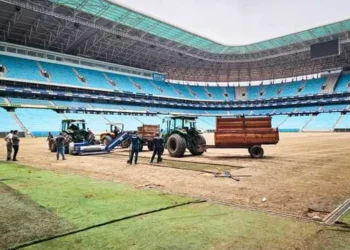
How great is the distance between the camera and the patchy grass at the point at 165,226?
4027 mm

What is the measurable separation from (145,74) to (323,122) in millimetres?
41894

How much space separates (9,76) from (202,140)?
43753mm

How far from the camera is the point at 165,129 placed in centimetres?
1767

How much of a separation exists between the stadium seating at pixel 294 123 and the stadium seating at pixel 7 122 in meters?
52.3

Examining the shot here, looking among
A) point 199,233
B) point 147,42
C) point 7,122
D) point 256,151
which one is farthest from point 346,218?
point 147,42

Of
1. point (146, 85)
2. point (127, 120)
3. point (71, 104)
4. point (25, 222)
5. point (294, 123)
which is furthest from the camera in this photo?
point (146, 85)

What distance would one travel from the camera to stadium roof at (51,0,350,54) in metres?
39.1

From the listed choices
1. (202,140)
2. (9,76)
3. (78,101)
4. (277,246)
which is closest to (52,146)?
(202,140)

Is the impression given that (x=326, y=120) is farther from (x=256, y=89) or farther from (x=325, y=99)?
(x=256, y=89)

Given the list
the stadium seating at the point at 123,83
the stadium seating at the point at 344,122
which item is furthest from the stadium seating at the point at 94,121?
the stadium seating at the point at 344,122

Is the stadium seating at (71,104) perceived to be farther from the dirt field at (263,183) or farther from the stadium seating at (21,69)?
the dirt field at (263,183)

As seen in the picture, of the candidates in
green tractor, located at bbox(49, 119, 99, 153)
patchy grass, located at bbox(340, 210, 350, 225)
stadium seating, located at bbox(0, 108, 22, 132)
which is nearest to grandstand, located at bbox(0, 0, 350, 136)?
stadium seating, located at bbox(0, 108, 22, 132)

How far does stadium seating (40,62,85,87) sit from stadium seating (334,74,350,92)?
56.9m

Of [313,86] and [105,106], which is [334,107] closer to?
[313,86]
